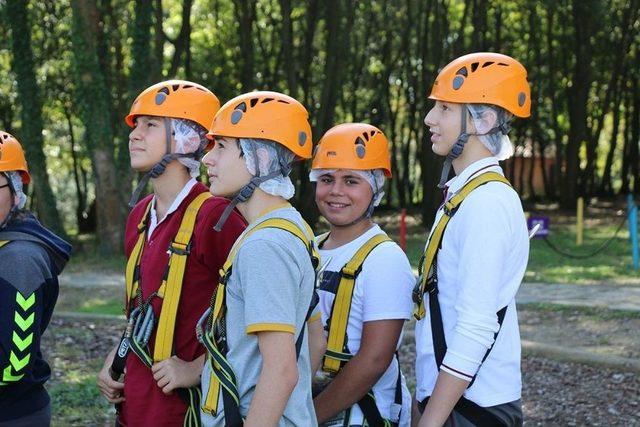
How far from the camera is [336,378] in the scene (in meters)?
3.75

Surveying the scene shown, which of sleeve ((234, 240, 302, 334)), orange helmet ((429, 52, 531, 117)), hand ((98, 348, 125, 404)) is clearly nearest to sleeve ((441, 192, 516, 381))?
orange helmet ((429, 52, 531, 117))

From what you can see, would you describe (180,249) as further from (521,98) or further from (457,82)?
(521,98)

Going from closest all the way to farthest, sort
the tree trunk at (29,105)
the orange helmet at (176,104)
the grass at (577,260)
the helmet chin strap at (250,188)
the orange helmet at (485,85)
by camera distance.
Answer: the helmet chin strap at (250,188) < the orange helmet at (485,85) < the orange helmet at (176,104) < the grass at (577,260) < the tree trunk at (29,105)

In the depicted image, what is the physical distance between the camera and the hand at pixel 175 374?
3.57m

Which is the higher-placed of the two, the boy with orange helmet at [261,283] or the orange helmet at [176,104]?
the orange helmet at [176,104]

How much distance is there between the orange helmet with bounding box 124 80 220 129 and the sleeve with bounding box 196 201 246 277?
0.46 metres

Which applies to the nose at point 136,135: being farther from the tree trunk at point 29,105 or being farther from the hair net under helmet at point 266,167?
the tree trunk at point 29,105

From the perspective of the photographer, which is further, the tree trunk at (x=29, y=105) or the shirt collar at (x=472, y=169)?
the tree trunk at (x=29, y=105)

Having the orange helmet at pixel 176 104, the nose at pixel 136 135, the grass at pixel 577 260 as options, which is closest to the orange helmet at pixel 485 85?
the orange helmet at pixel 176 104

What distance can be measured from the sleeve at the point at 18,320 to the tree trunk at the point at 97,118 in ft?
51.6

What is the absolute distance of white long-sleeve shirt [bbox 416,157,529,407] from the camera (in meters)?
3.10

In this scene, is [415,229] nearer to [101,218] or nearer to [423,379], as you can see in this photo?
[101,218]

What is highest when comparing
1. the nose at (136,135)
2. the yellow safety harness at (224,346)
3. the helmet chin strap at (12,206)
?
the nose at (136,135)

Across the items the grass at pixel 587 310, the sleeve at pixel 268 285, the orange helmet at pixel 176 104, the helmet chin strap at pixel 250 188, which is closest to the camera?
the sleeve at pixel 268 285
